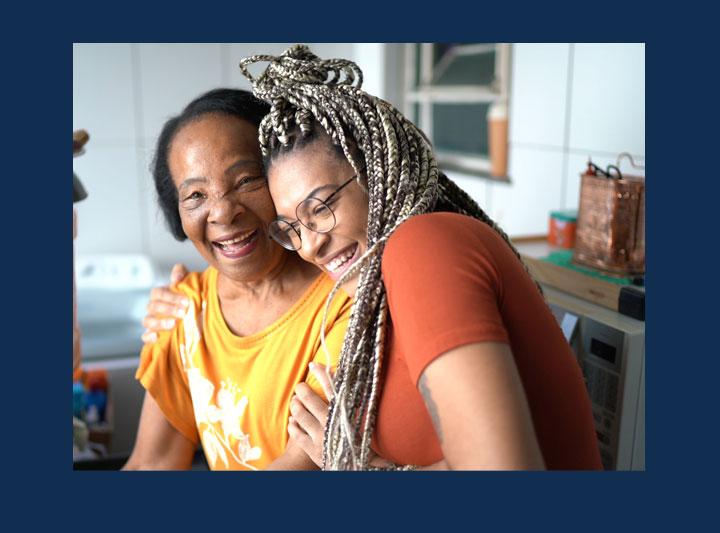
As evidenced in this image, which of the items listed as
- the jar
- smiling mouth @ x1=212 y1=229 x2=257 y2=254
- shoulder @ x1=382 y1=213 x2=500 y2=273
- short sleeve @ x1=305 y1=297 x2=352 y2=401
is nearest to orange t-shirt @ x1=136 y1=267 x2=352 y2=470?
short sleeve @ x1=305 y1=297 x2=352 y2=401

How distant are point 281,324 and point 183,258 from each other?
7.81ft

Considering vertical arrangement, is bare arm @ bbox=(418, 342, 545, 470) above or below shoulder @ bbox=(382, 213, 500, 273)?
below

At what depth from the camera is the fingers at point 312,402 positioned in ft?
3.60

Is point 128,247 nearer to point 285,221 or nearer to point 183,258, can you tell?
point 183,258

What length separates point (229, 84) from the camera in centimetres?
340

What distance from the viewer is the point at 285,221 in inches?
39.6

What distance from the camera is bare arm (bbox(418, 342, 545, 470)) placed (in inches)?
25.7

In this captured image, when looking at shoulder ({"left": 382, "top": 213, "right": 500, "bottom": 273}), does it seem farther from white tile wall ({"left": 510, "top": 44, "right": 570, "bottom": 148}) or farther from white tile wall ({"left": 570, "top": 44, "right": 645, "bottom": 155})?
white tile wall ({"left": 510, "top": 44, "right": 570, "bottom": 148})

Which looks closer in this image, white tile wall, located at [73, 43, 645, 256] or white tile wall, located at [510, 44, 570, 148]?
white tile wall, located at [73, 43, 645, 256]

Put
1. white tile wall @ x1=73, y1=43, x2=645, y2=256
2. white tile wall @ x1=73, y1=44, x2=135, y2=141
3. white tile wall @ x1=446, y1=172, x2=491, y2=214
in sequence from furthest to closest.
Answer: white tile wall @ x1=73, y1=44, x2=135, y2=141
white tile wall @ x1=446, y1=172, x2=491, y2=214
white tile wall @ x1=73, y1=43, x2=645, y2=256

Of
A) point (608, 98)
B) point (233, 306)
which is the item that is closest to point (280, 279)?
point (233, 306)

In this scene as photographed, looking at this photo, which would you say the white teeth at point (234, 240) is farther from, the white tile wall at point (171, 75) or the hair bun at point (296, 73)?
the white tile wall at point (171, 75)

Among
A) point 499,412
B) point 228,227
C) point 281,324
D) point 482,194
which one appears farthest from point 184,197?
point 482,194

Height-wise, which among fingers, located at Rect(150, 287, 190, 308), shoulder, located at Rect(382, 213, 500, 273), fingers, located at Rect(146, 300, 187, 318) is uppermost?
shoulder, located at Rect(382, 213, 500, 273)
